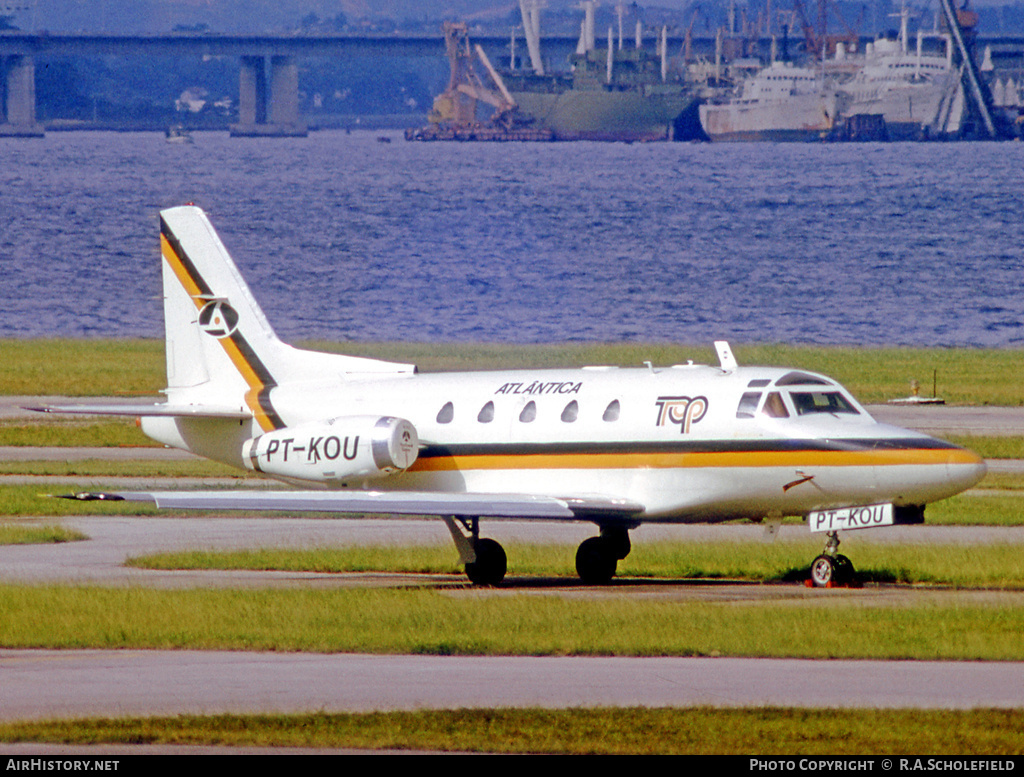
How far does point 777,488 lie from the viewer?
74.6 feet

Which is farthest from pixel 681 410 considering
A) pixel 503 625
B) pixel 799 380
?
pixel 503 625

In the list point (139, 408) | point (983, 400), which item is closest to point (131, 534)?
point (139, 408)

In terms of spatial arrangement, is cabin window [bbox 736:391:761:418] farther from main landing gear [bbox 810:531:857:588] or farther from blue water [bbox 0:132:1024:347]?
blue water [bbox 0:132:1024:347]

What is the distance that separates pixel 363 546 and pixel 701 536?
6.29 meters

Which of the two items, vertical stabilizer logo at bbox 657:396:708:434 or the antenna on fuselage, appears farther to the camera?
the antenna on fuselage

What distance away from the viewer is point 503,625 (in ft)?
65.1

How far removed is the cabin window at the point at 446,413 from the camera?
25281mm

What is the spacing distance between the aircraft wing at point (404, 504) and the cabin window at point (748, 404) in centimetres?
200

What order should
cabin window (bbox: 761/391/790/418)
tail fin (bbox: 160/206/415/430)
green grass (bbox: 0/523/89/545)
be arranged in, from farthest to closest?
green grass (bbox: 0/523/89/545), tail fin (bbox: 160/206/415/430), cabin window (bbox: 761/391/790/418)

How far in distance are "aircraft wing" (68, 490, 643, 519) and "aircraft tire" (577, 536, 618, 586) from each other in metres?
1.23

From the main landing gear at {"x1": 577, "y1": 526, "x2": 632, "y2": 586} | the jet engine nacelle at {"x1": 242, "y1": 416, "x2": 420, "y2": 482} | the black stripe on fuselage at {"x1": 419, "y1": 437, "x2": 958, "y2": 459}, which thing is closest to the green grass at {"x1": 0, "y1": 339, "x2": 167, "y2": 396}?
the jet engine nacelle at {"x1": 242, "y1": 416, "x2": 420, "y2": 482}

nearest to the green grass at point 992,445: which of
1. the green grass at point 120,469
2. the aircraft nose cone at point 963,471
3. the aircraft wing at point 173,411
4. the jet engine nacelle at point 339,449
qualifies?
the green grass at point 120,469

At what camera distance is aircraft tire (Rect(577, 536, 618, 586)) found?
24.6 m

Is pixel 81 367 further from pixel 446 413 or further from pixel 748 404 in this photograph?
pixel 748 404
